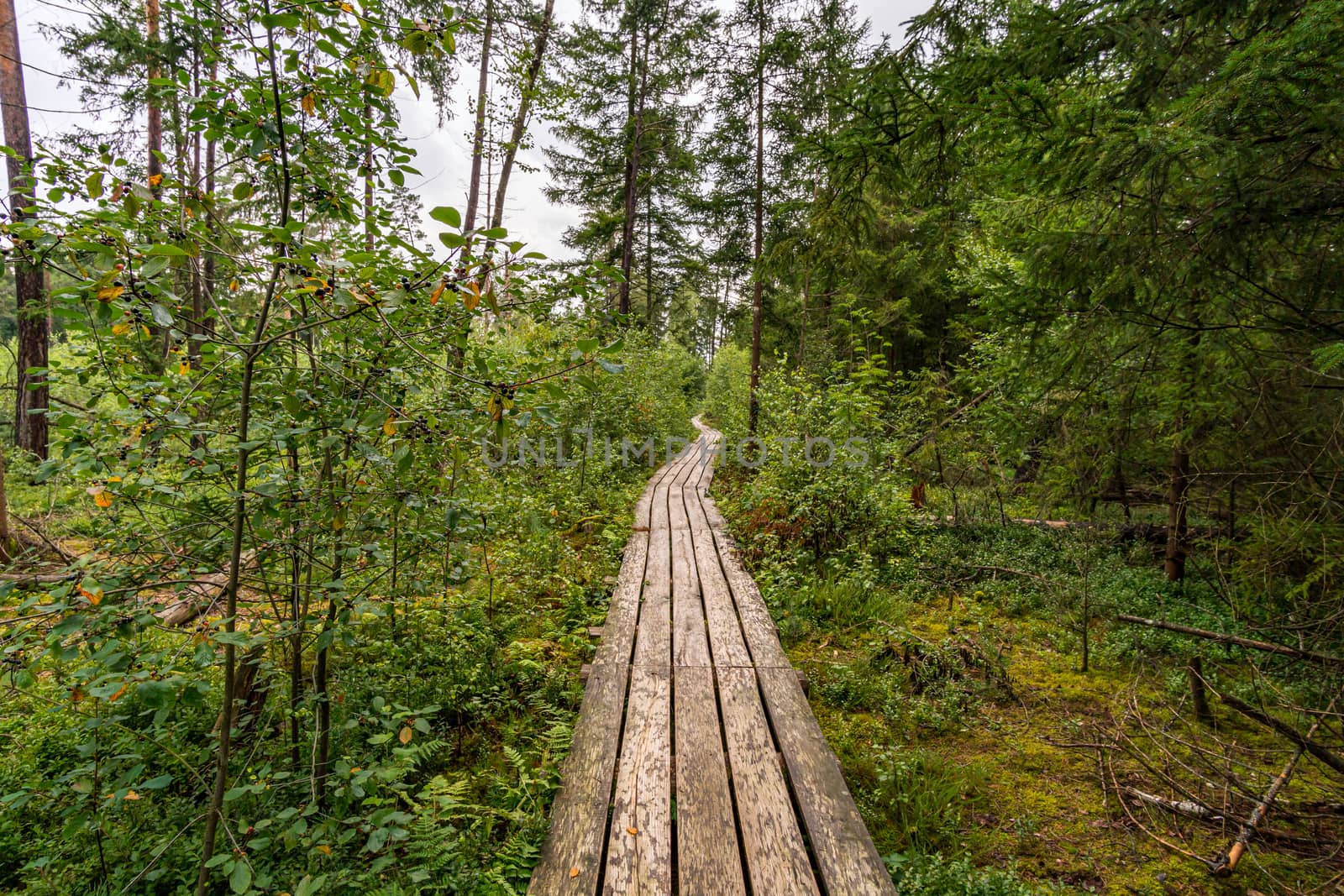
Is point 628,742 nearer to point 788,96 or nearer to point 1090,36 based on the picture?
point 1090,36

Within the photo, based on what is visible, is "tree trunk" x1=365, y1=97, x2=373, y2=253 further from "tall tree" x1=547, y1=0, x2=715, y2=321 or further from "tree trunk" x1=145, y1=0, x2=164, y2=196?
"tall tree" x1=547, y1=0, x2=715, y2=321

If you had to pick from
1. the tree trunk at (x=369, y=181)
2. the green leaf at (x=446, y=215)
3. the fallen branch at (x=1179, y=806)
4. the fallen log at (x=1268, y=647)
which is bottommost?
the fallen branch at (x=1179, y=806)

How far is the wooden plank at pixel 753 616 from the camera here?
157 inches

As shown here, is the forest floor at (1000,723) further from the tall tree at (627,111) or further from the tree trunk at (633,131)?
the tree trunk at (633,131)

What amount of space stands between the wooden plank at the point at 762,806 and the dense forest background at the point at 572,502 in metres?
0.64

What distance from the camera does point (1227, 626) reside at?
205 inches

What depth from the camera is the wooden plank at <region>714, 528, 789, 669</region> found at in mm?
3980

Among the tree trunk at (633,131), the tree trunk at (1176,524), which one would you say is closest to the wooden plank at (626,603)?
the tree trunk at (1176,524)

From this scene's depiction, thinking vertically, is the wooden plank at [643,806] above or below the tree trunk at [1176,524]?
below

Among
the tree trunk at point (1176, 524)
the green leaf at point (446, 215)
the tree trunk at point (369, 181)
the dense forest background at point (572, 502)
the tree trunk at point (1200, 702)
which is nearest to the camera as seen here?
the green leaf at point (446, 215)

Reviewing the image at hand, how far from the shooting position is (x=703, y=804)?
2.55 metres

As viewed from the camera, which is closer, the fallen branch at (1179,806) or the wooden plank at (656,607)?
the fallen branch at (1179,806)

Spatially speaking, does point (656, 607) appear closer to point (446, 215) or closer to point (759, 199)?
point (446, 215)

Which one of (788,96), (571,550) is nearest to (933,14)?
(571,550)
